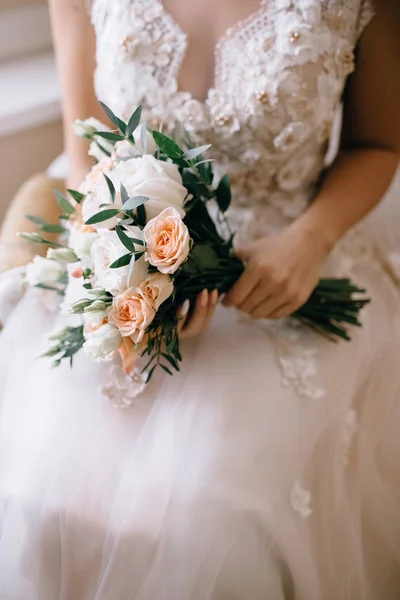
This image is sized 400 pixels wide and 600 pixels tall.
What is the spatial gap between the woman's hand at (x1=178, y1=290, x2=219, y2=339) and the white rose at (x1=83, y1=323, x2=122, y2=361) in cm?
13

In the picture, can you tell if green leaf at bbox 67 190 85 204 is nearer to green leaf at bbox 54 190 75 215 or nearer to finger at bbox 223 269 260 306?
green leaf at bbox 54 190 75 215

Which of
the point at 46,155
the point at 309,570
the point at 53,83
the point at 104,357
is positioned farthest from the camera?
the point at 46,155

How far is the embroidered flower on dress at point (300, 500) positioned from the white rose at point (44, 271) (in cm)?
46

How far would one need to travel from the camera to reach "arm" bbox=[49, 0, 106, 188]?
910 millimetres

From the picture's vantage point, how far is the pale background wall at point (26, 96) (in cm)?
134

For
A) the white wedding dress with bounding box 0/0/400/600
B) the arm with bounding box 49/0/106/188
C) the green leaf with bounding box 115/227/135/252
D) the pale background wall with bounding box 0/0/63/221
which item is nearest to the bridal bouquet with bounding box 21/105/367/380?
the green leaf with bounding box 115/227/135/252

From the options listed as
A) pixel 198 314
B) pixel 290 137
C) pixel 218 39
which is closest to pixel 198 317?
pixel 198 314

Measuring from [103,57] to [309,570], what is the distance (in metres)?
0.85

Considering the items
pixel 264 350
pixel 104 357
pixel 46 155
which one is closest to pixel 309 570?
pixel 264 350

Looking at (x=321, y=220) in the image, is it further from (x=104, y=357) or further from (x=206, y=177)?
(x=104, y=357)

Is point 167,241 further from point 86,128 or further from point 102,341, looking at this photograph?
point 86,128

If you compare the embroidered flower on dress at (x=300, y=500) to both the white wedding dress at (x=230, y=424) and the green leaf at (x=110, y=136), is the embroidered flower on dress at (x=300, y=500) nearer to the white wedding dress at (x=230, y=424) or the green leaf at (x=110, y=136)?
the white wedding dress at (x=230, y=424)

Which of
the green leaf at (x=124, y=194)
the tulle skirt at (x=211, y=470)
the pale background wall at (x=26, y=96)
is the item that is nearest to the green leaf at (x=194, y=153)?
the green leaf at (x=124, y=194)

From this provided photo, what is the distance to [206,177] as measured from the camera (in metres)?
0.72
